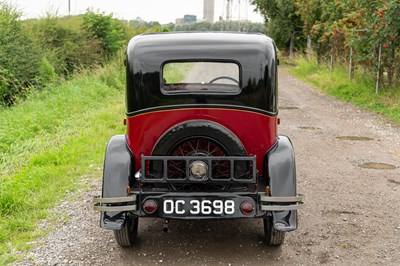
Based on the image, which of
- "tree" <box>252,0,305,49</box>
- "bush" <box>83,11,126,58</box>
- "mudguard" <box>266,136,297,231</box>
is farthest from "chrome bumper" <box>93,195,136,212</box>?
"tree" <box>252,0,305,49</box>

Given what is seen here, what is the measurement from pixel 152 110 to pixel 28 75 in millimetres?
13595

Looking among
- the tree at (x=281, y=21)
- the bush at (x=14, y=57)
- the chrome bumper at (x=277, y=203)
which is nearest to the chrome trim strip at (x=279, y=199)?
the chrome bumper at (x=277, y=203)

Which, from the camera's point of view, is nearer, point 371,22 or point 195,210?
point 195,210

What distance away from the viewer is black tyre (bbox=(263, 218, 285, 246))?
4457mm

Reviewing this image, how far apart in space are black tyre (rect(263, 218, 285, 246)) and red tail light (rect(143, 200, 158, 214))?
1.03m

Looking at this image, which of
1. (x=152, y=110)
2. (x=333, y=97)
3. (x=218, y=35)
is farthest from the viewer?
(x=333, y=97)

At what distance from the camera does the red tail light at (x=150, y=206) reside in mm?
4188

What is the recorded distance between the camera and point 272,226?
174 inches

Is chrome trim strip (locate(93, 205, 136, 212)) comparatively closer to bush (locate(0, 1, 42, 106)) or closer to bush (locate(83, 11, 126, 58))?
bush (locate(0, 1, 42, 106))

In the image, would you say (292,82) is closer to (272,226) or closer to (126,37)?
(126,37)

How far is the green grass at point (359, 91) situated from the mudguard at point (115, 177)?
27.6 ft

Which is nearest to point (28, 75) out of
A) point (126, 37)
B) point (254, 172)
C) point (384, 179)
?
point (384, 179)

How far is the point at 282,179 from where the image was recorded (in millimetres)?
4395

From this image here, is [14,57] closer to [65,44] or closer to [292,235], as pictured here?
[65,44]
